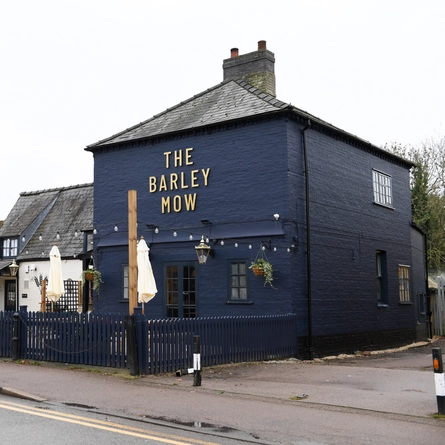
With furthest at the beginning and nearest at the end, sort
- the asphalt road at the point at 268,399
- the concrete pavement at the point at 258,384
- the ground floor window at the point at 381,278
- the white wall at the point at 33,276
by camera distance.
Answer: the white wall at the point at 33,276, the ground floor window at the point at 381,278, the concrete pavement at the point at 258,384, the asphalt road at the point at 268,399

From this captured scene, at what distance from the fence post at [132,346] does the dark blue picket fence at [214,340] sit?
9cm

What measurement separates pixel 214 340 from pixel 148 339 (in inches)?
78.6

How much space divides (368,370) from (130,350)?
208 inches

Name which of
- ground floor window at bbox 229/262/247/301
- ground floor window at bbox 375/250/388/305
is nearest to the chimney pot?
ground floor window at bbox 229/262/247/301

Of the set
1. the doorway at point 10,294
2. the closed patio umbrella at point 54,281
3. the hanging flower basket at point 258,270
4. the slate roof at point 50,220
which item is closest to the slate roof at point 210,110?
the hanging flower basket at point 258,270

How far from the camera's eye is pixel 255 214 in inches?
711

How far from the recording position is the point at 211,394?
10.5m

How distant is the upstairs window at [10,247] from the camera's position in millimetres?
32812

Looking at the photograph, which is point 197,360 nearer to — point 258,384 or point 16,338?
point 258,384

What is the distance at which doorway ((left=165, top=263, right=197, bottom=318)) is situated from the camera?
62.7 feet

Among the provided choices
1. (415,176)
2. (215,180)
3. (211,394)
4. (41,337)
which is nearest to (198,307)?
(215,180)

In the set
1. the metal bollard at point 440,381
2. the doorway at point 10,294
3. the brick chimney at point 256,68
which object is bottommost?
the metal bollard at point 440,381

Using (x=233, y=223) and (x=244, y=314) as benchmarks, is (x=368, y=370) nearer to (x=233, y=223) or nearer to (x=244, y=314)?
(x=244, y=314)

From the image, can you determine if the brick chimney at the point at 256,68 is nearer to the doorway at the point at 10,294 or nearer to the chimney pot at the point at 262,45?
the chimney pot at the point at 262,45
